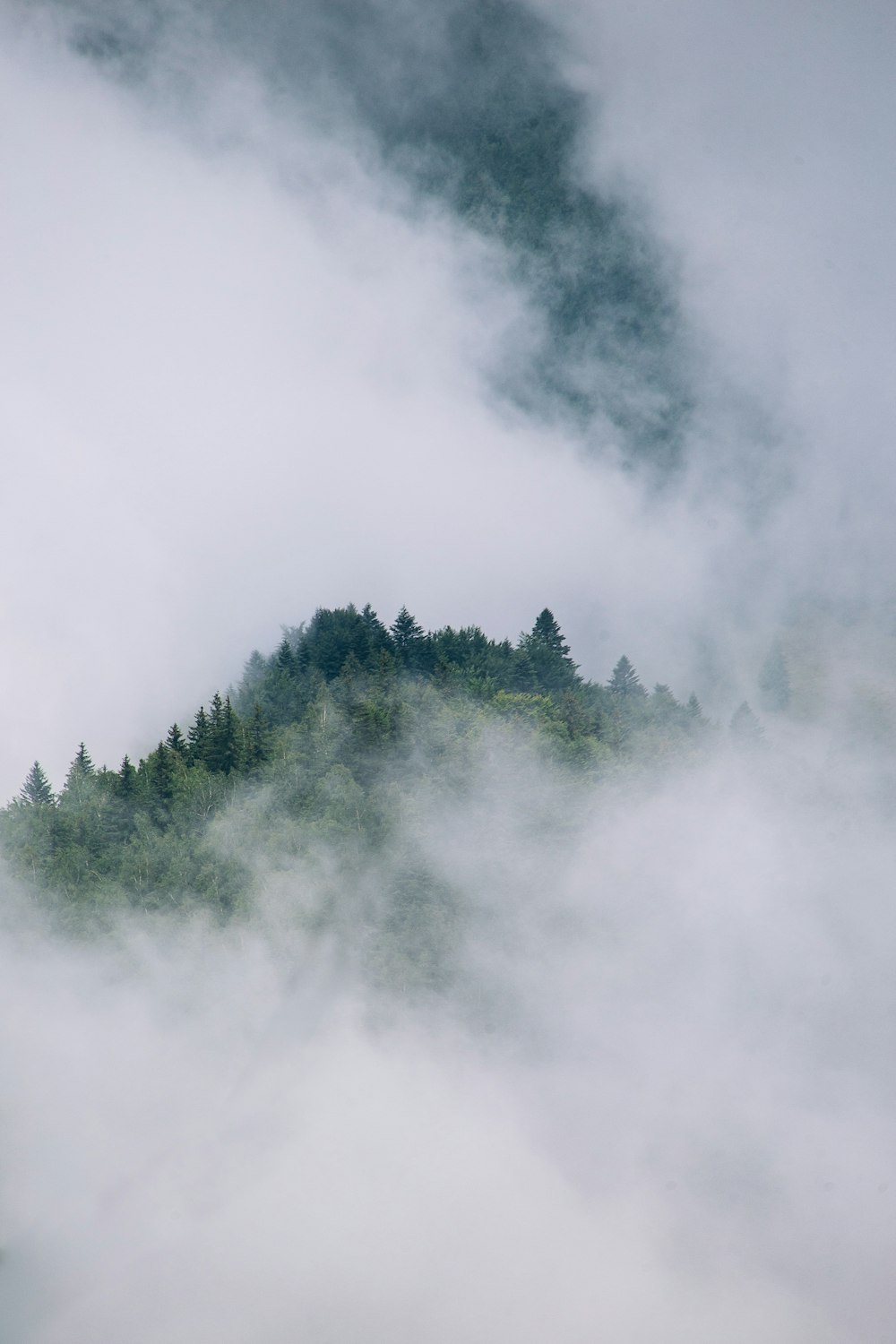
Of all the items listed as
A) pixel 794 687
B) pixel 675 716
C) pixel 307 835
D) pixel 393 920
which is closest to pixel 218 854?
pixel 307 835

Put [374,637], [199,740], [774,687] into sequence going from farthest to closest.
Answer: [774,687]
[374,637]
[199,740]

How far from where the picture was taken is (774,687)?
193m

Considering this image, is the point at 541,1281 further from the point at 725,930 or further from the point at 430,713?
the point at 430,713

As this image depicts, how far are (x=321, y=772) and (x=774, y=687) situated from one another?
415 ft

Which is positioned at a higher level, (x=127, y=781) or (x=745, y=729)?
(x=745, y=729)

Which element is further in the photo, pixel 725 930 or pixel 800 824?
pixel 800 824

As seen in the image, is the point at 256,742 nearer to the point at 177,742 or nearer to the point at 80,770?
the point at 177,742

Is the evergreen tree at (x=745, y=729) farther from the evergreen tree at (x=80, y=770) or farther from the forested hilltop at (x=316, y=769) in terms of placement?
the evergreen tree at (x=80, y=770)

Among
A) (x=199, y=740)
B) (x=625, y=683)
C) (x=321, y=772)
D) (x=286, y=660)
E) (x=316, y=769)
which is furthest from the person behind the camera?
(x=625, y=683)

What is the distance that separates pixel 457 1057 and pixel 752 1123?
2283 centimetres

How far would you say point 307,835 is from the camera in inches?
3130

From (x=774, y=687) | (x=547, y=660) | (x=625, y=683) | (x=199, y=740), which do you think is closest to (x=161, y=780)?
(x=199, y=740)

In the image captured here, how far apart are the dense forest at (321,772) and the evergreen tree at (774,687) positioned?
74.0 metres

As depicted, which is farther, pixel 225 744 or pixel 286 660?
pixel 286 660
